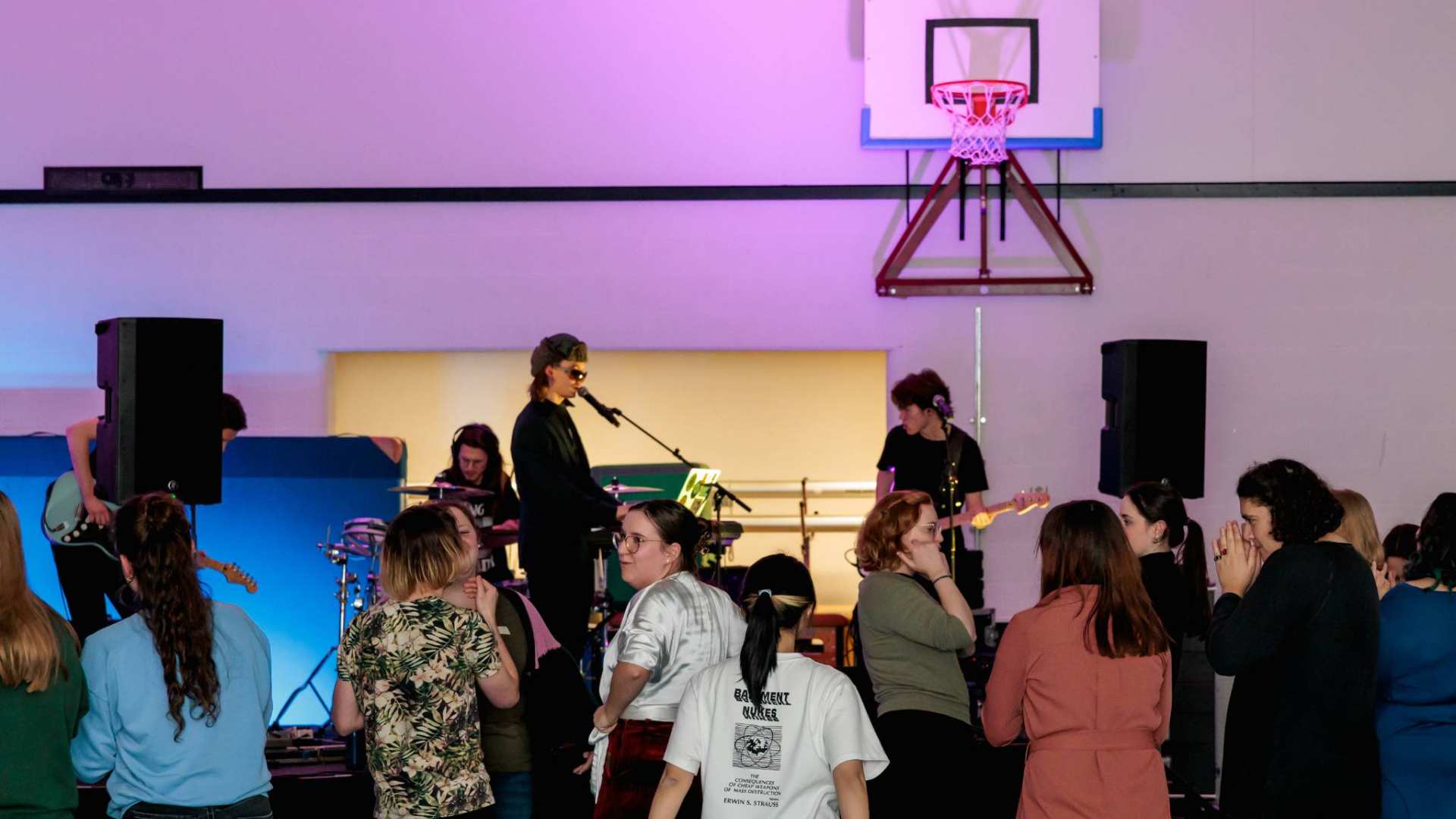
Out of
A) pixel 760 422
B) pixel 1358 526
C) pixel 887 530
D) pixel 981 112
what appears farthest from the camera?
pixel 760 422

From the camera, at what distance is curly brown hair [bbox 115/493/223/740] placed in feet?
10.1

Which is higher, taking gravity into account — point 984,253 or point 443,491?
point 984,253

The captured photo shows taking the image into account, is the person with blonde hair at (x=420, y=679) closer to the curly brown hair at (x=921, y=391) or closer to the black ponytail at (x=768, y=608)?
the black ponytail at (x=768, y=608)

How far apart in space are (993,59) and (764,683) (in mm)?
4907

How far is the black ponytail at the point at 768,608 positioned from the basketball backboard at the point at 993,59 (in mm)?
4472

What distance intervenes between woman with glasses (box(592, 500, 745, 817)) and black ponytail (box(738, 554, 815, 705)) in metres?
0.20

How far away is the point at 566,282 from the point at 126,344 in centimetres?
225

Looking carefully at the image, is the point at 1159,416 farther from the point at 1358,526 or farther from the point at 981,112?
the point at 1358,526

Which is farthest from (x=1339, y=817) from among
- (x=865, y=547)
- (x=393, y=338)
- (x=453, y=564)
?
(x=393, y=338)

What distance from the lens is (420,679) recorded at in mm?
3152

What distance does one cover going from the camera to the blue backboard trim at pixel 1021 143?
712cm

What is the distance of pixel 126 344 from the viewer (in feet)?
18.9

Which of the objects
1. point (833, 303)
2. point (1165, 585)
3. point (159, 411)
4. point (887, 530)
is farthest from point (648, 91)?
point (887, 530)

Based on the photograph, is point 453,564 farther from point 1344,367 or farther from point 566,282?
point 1344,367
